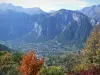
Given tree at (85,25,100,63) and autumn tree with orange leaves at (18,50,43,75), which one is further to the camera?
tree at (85,25,100,63)

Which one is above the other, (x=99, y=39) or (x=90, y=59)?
(x=99, y=39)

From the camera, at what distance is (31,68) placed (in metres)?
31.2

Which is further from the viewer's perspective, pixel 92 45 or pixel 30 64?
pixel 92 45

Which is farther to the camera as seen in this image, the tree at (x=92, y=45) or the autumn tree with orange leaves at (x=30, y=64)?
the tree at (x=92, y=45)

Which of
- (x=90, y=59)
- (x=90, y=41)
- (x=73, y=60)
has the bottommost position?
(x=73, y=60)

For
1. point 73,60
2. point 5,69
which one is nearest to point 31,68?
point 5,69

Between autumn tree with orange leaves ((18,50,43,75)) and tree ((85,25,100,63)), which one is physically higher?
autumn tree with orange leaves ((18,50,43,75))

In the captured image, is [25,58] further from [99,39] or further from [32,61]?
[99,39]

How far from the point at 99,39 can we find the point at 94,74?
123 feet

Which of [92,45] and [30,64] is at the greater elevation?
[30,64]

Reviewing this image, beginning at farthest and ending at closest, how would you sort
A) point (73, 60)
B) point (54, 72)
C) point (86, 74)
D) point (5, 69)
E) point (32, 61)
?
point (73, 60), point (5, 69), point (54, 72), point (32, 61), point (86, 74)

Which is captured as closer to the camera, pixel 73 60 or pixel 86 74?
pixel 86 74

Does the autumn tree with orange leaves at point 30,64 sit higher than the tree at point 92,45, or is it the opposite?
the autumn tree with orange leaves at point 30,64

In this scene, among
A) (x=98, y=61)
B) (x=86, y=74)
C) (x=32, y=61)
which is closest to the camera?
(x=86, y=74)
